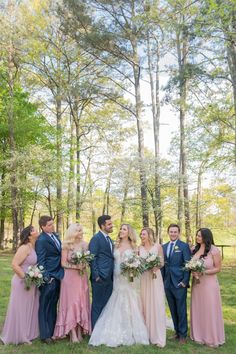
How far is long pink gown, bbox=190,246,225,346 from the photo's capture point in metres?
6.17

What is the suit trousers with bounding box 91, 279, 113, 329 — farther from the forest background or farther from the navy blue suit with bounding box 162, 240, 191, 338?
the forest background

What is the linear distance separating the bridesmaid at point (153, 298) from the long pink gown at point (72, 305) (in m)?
0.99

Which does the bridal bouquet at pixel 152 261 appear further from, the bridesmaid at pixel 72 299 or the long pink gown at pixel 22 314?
the long pink gown at pixel 22 314

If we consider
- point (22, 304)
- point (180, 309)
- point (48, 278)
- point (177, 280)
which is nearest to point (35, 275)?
point (48, 278)

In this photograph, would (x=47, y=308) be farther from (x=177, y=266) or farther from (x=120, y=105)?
(x=120, y=105)

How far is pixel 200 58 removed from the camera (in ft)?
58.1

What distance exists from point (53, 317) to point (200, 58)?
1491 centimetres

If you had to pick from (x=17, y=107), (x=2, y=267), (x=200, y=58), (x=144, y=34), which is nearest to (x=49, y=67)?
Answer: (x=17, y=107)

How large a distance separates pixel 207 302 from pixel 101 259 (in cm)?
191

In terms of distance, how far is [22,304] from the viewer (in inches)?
239

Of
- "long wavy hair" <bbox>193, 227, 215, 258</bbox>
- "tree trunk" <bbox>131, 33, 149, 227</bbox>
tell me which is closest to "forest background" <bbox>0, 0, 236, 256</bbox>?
"tree trunk" <bbox>131, 33, 149, 227</bbox>

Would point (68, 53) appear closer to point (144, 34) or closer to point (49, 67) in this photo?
point (49, 67)

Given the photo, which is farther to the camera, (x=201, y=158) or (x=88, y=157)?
(x=88, y=157)

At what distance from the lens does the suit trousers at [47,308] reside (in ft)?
19.6
